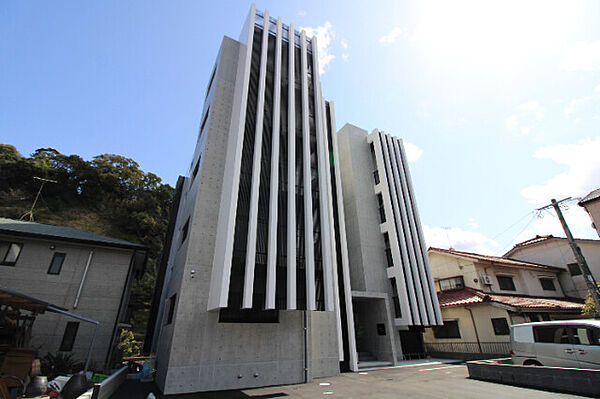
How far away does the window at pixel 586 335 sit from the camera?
766cm

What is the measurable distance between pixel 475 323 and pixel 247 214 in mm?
17689

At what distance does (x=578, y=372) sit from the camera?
699 cm

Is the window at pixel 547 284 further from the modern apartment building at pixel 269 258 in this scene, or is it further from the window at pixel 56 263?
the window at pixel 56 263

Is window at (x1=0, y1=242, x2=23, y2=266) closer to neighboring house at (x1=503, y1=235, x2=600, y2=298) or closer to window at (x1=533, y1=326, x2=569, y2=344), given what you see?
window at (x1=533, y1=326, x2=569, y2=344)

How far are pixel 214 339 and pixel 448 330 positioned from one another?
17.8 metres

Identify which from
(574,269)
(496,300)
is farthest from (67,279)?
(574,269)

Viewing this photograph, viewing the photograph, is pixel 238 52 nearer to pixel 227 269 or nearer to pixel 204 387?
pixel 227 269

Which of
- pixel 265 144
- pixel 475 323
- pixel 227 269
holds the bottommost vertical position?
pixel 475 323

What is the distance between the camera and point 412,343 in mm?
17750

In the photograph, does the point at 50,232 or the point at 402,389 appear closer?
the point at 402,389

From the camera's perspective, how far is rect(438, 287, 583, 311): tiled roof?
16.6m

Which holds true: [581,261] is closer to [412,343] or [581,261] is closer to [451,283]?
[412,343]

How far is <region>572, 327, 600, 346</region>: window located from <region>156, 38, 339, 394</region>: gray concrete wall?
27.6ft

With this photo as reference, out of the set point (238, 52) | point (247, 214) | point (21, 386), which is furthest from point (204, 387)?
point (238, 52)
